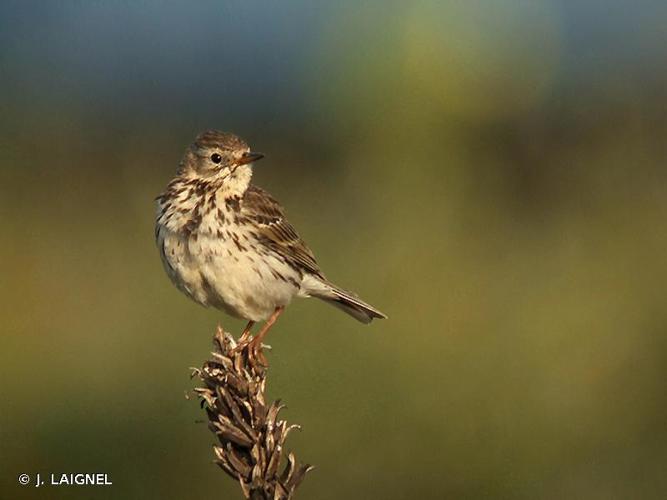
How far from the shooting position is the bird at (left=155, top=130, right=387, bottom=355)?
4.82 m

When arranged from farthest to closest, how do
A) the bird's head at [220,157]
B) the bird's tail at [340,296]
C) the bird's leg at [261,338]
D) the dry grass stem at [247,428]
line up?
the bird's tail at [340,296]
the bird's head at [220,157]
the bird's leg at [261,338]
the dry grass stem at [247,428]

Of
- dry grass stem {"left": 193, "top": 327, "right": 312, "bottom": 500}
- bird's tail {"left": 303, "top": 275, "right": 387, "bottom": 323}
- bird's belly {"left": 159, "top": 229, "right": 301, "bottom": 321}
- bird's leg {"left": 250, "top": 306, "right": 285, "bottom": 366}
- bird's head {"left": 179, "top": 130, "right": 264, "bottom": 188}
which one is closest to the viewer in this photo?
dry grass stem {"left": 193, "top": 327, "right": 312, "bottom": 500}

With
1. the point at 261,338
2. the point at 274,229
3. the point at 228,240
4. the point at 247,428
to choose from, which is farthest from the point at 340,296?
the point at 247,428

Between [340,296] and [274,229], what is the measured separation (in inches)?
18.5

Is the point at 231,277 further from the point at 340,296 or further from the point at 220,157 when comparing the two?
the point at 340,296

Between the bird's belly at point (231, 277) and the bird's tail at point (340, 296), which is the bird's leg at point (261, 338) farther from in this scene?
Answer: the bird's tail at point (340, 296)

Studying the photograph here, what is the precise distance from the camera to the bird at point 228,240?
482 centimetres

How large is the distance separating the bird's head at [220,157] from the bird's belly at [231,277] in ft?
1.08

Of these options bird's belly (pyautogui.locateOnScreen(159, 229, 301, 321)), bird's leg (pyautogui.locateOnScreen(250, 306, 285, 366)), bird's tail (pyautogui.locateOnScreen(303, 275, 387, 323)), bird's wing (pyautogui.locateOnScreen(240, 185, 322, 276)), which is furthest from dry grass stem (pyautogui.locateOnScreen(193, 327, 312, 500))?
bird's tail (pyautogui.locateOnScreen(303, 275, 387, 323))

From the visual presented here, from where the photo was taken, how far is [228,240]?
16.3 ft

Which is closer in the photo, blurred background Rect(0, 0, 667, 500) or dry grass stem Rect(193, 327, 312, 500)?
dry grass stem Rect(193, 327, 312, 500)

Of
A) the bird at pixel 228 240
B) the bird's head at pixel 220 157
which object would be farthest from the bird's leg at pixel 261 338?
the bird's head at pixel 220 157

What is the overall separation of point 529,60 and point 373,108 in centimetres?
201

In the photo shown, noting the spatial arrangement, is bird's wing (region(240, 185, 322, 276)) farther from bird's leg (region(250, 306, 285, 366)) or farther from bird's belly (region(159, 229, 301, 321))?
bird's leg (region(250, 306, 285, 366))
